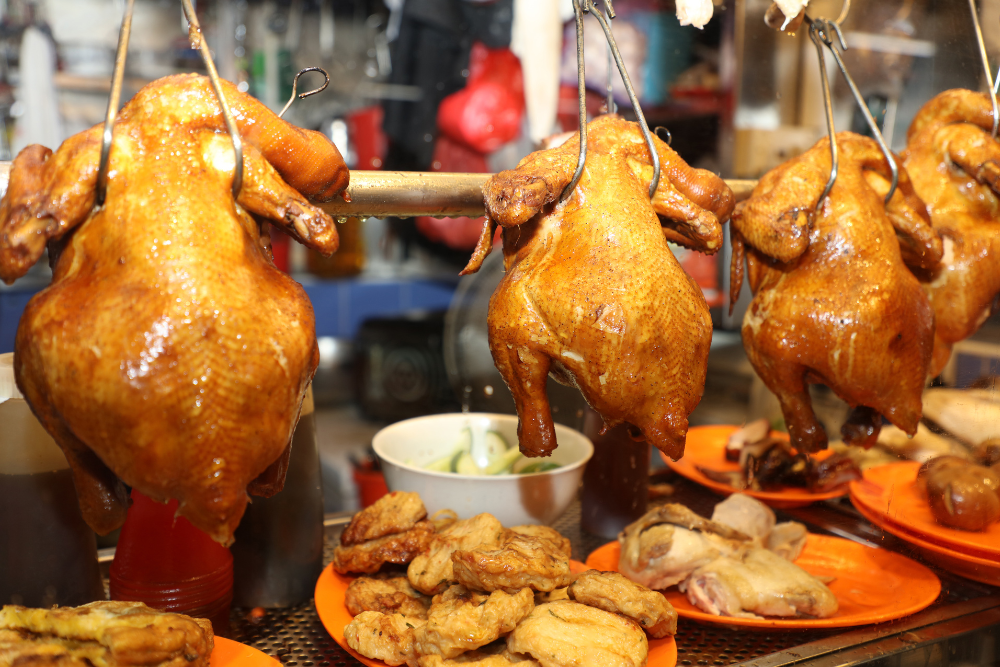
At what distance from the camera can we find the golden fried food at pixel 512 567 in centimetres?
125

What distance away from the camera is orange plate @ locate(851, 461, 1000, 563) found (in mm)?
1655

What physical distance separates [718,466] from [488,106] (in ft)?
6.14

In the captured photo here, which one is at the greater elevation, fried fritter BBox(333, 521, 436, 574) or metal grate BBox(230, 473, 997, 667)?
fried fritter BBox(333, 521, 436, 574)

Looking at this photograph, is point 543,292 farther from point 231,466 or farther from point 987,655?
point 987,655

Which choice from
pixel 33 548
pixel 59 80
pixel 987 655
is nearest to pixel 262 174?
pixel 33 548

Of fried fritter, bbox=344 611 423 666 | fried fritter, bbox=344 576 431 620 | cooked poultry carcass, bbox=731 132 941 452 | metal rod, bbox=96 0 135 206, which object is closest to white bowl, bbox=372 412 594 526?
fried fritter, bbox=344 576 431 620

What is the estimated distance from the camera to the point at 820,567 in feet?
5.71

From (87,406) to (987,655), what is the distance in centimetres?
164

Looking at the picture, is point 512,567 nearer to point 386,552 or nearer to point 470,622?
point 470,622

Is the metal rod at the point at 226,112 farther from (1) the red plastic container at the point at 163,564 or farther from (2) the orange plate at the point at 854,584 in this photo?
(2) the orange plate at the point at 854,584

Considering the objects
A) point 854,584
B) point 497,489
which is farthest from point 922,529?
point 497,489

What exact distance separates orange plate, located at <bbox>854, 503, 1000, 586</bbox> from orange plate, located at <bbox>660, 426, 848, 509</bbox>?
0.33m

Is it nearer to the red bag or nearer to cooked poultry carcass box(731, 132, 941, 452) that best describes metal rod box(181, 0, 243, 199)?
cooked poultry carcass box(731, 132, 941, 452)

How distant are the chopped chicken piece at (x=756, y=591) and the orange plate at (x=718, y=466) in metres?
0.35
